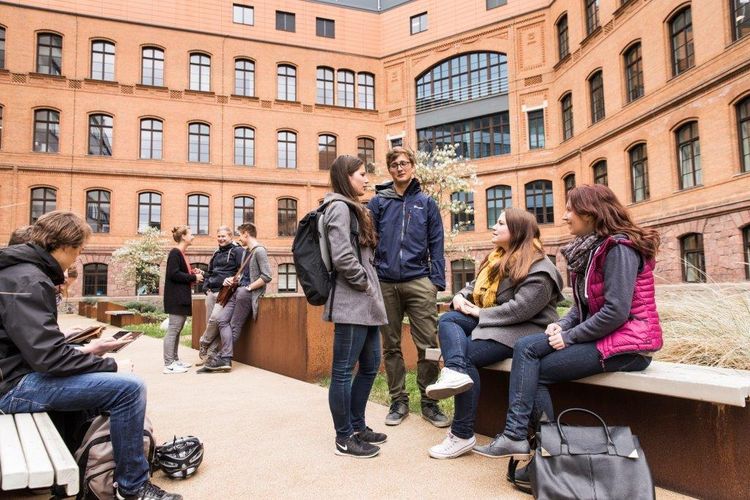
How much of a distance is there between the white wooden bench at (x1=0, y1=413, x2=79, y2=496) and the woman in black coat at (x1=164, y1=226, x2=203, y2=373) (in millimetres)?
4085

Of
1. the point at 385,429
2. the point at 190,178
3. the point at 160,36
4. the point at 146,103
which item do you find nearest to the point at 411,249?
the point at 385,429

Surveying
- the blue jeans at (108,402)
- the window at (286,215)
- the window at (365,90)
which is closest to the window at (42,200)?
the window at (286,215)

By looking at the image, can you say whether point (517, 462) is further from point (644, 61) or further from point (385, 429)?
point (644, 61)

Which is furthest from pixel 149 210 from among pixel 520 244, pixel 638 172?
pixel 520 244

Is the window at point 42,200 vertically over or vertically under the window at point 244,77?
under

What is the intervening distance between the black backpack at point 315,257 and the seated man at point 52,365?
3.65ft

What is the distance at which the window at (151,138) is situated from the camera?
25.2 metres

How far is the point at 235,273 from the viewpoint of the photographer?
267 inches

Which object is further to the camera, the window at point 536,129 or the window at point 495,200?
the window at point 495,200

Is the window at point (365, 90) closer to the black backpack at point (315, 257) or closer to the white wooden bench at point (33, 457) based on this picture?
the black backpack at point (315, 257)

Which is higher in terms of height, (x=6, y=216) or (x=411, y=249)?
(x=6, y=216)

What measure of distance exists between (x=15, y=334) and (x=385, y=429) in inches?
97.4

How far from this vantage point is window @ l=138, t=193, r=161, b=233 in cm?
2472

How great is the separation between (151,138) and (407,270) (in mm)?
24993
